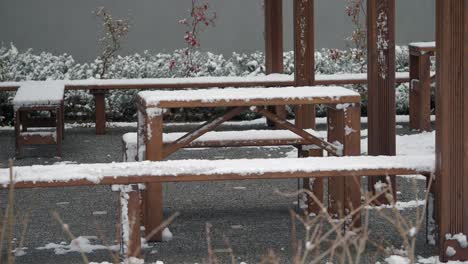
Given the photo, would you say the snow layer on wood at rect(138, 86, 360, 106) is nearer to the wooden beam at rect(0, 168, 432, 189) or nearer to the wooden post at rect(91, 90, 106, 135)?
the wooden beam at rect(0, 168, 432, 189)

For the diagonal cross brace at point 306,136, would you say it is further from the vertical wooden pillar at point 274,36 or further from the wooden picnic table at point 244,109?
the vertical wooden pillar at point 274,36

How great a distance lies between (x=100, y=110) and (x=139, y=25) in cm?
184

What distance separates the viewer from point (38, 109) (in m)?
9.37

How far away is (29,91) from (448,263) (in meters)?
5.71

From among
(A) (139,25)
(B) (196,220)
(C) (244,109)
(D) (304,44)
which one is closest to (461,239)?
(C) (244,109)

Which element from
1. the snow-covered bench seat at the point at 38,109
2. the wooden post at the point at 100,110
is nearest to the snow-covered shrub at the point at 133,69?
the wooden post at the point at 100,110

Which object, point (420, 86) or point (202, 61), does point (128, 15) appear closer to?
point (202, 61)

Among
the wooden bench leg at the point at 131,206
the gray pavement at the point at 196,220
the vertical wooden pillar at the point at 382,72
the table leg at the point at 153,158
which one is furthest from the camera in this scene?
the vertical wooden pillar at the point at 382,72

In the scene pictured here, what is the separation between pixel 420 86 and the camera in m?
10.6

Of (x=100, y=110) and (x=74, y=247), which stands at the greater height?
(x=100, y=110)

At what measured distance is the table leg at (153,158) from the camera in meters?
5.82

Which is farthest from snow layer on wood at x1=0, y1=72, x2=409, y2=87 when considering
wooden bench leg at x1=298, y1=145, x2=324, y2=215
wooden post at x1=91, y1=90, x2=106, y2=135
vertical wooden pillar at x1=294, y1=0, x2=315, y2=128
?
wooden bench leg at x1=298, y1=145, x2=324, y2=215

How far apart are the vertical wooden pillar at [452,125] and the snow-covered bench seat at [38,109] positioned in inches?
191

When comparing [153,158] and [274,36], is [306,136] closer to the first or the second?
[153,158]
